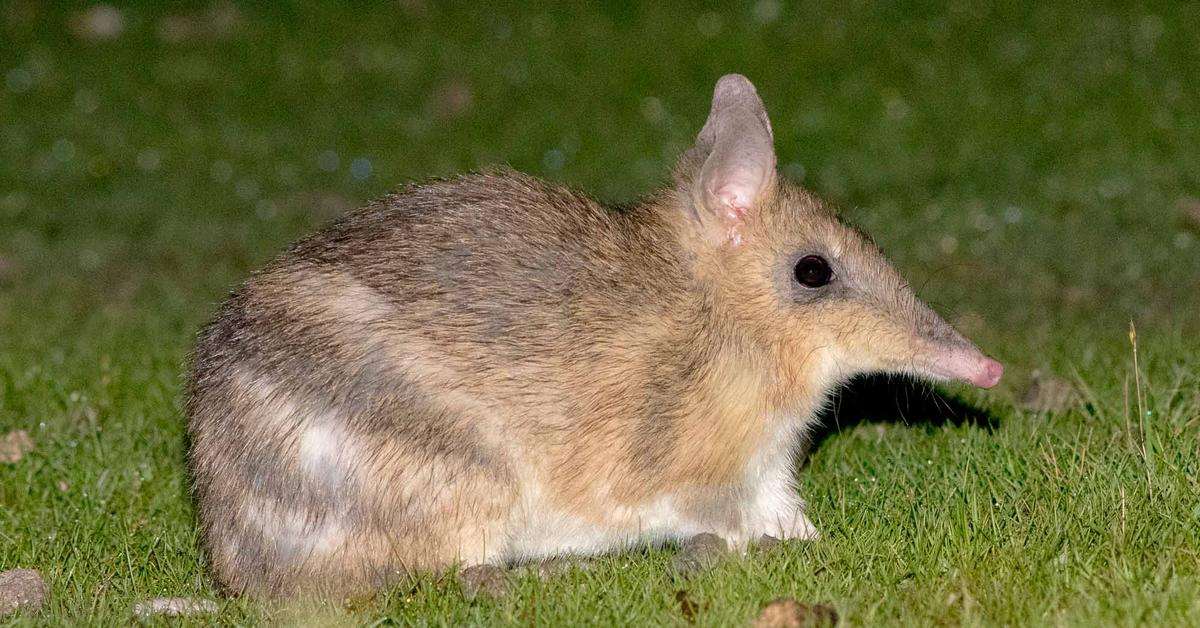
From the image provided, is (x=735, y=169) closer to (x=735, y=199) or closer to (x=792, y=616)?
(x=735, y=199)

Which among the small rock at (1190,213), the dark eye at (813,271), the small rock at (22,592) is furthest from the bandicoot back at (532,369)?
the small rock at (1190,213)

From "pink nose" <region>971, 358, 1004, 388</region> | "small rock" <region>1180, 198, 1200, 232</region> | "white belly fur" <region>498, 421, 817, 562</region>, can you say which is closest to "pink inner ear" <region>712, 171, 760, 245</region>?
"white belly fur" <region>498, 421, 817, 562</region>

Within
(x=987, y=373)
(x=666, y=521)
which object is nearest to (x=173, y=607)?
(x=666, y=521)

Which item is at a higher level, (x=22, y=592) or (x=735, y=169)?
(x=735, y=169)

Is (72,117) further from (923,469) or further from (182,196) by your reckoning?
(923,469)

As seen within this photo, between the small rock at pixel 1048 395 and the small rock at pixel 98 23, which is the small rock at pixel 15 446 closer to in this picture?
the small rock at pixel 1048 395

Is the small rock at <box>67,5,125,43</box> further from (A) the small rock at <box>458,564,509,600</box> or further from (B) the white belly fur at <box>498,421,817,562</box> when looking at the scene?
(A) the small rock at <box>458,564,509,600</box>
